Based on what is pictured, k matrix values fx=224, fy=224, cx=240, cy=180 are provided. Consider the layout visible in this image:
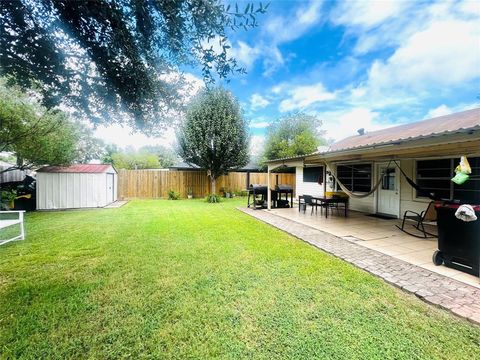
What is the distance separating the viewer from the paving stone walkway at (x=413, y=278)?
262 centimetres

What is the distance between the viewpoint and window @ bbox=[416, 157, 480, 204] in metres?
6.05

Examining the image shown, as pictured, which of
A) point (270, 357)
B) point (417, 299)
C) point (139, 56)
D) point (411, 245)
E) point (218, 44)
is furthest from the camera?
point (411, 245)

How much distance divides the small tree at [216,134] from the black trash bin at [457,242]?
10406 millimetres

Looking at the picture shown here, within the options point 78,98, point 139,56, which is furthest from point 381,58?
point 78,98

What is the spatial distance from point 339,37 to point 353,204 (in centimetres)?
666

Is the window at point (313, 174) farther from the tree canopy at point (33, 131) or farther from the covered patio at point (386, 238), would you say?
the tree canopy at point (33, 131)

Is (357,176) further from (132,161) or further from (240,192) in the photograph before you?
(132,161)

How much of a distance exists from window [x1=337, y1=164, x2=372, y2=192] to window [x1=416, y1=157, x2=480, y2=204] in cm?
196

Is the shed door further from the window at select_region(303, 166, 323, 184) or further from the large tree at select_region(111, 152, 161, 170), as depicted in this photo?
the large tree at select_region(111, 152, 161, 170)

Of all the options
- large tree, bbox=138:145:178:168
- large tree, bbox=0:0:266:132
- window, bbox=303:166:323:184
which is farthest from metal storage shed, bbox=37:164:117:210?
large tree, bbox=138:145:178:168

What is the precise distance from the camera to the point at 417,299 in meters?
2.78

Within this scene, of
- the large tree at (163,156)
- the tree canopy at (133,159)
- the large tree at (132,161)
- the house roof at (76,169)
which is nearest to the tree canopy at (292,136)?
the tree canopy at (133,159)

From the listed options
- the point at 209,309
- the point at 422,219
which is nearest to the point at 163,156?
the point at 422,219

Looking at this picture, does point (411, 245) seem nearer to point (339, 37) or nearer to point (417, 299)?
point (417, 299)
